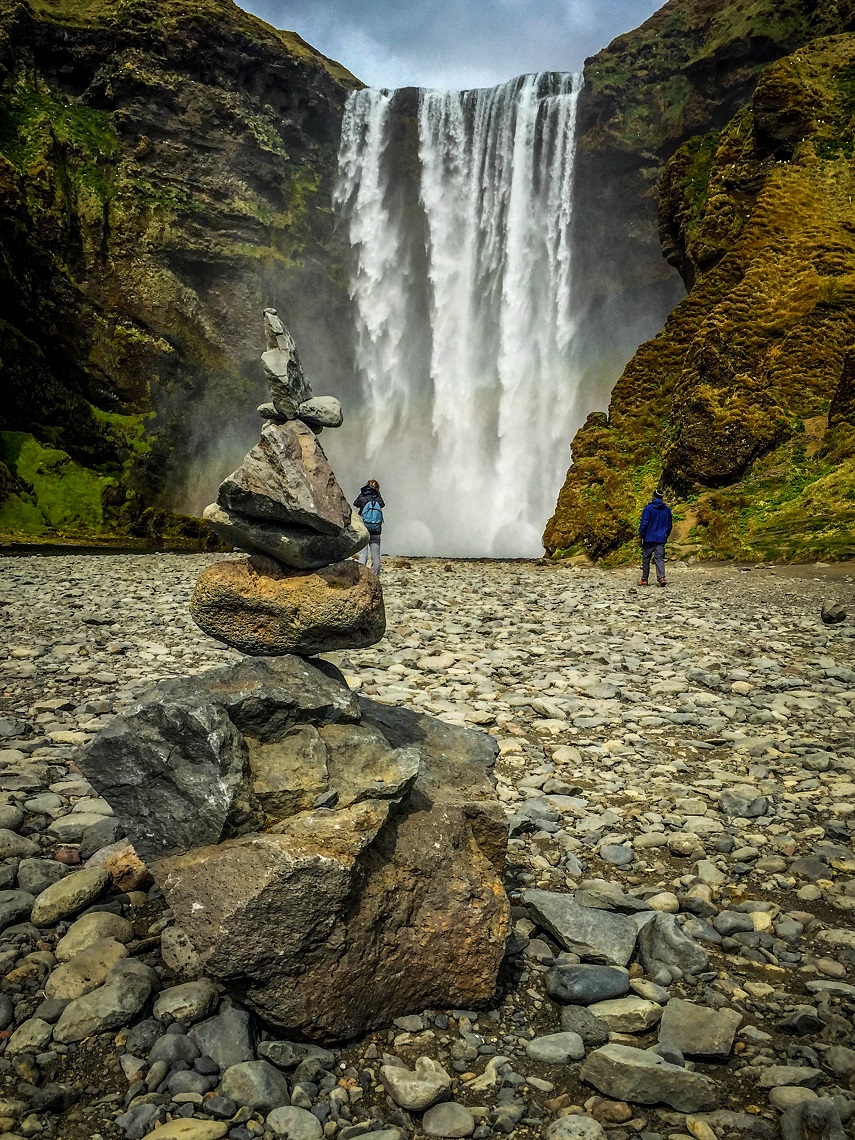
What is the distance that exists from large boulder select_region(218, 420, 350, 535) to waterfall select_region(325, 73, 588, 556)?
46.4 meters

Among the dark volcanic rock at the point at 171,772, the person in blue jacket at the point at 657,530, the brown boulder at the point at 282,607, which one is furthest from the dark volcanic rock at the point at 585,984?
the person in blue jacket at the point at 657,530

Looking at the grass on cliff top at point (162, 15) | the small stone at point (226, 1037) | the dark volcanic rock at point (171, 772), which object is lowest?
the small stone at point (226, 1037)

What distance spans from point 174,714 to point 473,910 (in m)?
1.90

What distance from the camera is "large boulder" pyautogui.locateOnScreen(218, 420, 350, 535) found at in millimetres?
4957

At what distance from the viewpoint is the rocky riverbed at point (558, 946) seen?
119 inches

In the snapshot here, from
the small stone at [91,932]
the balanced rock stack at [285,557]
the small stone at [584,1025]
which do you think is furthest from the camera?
the balanced rock stack at [285,557]

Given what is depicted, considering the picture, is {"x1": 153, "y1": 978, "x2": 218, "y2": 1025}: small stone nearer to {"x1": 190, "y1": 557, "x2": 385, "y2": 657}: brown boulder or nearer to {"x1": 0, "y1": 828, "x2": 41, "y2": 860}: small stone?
{"x1": 0, "y1": 828, "x2": 41, "y2": 860}: small stone

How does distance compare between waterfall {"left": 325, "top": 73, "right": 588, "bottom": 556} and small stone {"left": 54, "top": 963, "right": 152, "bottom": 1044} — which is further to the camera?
waterfall {"left": 325, "top": 73, "right": 588, "bottom": 556}

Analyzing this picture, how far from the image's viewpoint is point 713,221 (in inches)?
1177

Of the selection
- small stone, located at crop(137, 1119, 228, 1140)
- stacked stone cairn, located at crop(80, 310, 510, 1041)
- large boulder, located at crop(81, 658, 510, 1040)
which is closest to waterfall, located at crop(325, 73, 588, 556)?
stacked stone cairn, located at crop(80, 310, 510, 1041)

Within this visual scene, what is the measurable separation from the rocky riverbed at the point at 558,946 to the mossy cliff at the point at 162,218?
4721 centimetres

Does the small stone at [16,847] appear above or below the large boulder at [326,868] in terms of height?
below

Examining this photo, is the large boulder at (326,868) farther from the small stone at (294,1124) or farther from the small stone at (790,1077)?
the small stone at (790,1077)

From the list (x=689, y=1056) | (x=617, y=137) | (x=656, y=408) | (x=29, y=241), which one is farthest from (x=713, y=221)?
(x=29, y=241)
